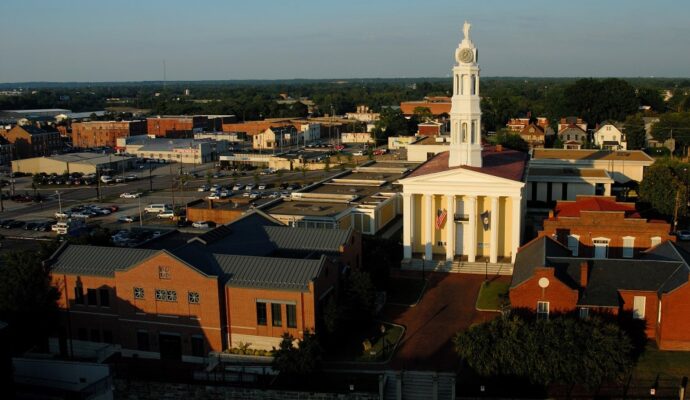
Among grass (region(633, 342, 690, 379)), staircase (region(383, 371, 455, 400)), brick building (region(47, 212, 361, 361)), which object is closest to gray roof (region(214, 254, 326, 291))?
brick building (region(47, 212, 361, 361))

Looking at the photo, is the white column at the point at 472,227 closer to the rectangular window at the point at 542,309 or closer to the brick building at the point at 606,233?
the brick building at the point at 606,233

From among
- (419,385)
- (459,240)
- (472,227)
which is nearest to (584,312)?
(419,385)

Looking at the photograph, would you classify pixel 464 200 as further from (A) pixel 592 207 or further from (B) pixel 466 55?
(B) pixel 466 55

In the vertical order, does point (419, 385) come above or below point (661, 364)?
below

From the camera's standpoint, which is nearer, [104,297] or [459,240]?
[104,297]

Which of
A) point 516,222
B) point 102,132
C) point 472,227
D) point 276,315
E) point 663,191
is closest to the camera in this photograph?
point 276,315

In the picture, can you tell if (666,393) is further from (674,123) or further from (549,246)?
(674,123)
